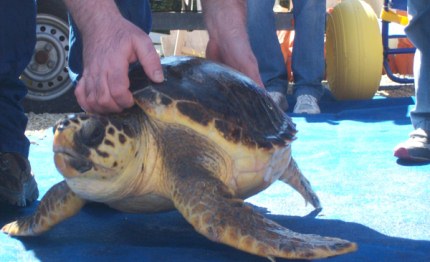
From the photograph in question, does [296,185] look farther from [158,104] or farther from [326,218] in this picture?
[158,104]

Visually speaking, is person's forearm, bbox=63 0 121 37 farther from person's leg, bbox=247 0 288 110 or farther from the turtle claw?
person's leg, bbox=247 0 288 110

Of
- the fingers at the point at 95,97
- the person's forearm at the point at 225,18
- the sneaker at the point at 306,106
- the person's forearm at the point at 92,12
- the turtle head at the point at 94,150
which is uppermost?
the person's forearm at the point at 92,12

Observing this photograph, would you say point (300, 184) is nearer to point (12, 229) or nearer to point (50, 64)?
point (12, 229)

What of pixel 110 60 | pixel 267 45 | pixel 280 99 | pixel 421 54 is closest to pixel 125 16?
pixel 110 60

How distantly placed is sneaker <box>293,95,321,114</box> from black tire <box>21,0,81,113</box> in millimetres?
1118

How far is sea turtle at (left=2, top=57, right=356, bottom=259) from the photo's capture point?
1062mm

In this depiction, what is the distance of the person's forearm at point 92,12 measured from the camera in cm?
121

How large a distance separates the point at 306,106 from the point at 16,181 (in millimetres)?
1843

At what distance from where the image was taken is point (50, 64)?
3162mm

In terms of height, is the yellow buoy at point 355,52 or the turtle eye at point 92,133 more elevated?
the turtle eye at point 92,133

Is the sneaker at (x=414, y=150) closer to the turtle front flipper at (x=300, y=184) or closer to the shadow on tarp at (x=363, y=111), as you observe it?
the turtle front flipper at (x=300, y=184)

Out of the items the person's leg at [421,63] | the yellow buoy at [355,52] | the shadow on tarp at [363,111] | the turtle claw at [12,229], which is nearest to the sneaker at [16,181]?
the turtle claw at [12,229]

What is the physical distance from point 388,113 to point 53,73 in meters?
1.62

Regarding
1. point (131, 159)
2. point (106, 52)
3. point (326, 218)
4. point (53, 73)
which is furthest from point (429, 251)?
point (53, 73)
